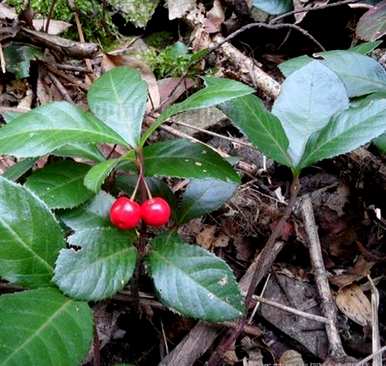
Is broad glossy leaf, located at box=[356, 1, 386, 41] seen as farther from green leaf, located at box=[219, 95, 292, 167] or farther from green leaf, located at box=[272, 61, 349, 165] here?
green leaf, located at box=[219, 95, 292, 167]

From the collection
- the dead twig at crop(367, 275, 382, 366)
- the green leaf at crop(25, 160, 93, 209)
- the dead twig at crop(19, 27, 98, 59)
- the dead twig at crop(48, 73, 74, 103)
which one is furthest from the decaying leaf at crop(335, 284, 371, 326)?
the dead twig at crop(19, 27, 98, 59)

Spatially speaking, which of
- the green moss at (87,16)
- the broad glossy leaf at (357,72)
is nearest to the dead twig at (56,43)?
the green moss at (87,16)

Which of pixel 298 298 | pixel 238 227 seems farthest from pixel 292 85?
pixel 298 298

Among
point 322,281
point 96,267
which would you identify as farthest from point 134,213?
point 322,281

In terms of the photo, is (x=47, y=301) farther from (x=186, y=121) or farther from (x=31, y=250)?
(x=186, y=121)

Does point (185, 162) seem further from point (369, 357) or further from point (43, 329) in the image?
point (369, 357)

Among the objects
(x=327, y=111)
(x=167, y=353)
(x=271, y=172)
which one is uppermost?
(x=327, y=111)
